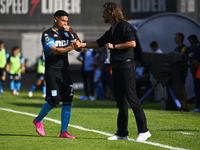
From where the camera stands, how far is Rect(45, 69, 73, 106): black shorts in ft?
22.9

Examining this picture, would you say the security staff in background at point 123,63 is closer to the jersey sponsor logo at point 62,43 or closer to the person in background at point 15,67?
the jersey sponsor logo at point 62,43

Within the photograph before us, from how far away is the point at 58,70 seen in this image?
278 inches

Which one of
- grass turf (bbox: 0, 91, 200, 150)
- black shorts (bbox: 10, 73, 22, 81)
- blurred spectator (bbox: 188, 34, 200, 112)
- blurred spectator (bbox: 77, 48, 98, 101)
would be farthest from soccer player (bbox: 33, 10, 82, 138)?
black shorts (bbox: 10, 73, 22, 81)

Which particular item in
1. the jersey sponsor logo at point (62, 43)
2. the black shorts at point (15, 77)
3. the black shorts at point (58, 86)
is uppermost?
the jersey sponsor logo at point (62, 43)

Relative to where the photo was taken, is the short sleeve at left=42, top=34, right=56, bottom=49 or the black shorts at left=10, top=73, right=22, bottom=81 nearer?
the short sleeve at left=42, top=34, right=56, bottom=49

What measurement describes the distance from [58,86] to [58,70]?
0.24m

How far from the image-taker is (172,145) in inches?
245

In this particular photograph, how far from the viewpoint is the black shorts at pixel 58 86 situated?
698 cm

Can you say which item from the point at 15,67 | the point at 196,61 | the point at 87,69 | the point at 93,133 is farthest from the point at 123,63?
the point at 15,67

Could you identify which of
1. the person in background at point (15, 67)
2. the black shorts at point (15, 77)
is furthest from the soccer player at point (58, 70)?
the black shorts at point (15, 77)

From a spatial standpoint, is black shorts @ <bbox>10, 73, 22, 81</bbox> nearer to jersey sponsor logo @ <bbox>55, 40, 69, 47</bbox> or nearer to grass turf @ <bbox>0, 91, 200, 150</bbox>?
grass turf @ <bbox>0, 91, 200, 150</bbox>

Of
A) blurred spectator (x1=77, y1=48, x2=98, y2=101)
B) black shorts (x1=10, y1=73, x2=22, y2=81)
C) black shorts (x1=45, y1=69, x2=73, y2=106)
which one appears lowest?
black shorts (x1=10, y1=73, x2=22, y2=81)

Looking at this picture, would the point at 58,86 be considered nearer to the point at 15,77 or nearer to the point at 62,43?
the point at 62,43

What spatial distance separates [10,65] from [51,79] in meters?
12.9
